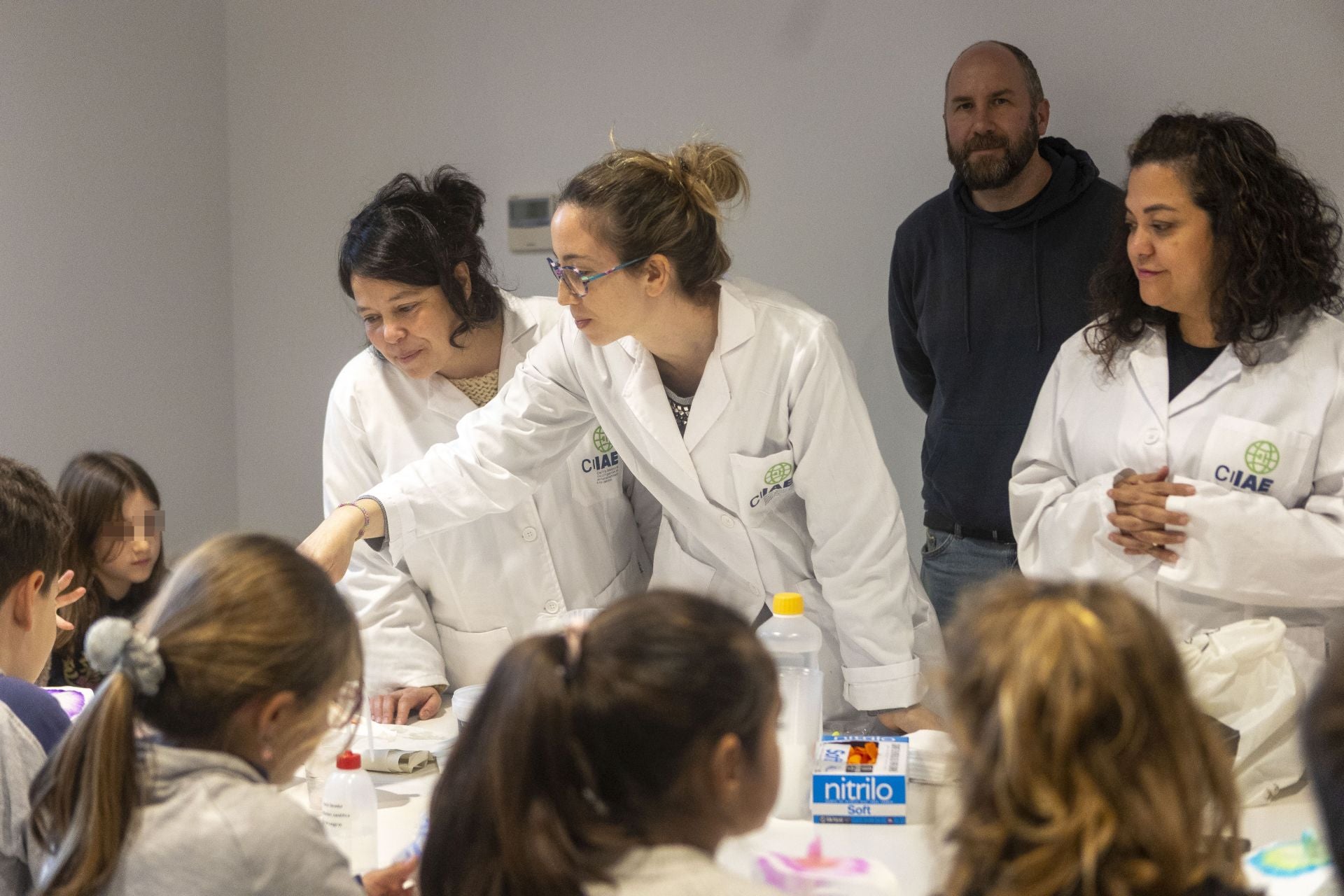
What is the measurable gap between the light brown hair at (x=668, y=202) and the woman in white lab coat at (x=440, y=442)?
14.9 inches

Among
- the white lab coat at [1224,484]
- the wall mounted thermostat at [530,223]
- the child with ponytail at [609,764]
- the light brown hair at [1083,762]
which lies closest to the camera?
the light brown hair at [1083,762]

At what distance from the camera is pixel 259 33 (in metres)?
3.56

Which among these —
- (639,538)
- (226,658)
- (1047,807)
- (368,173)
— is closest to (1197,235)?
(639,538)

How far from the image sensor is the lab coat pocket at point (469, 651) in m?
2.38

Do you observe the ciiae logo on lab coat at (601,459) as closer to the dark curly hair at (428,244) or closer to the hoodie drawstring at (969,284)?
the dark curly hair at (428,244)

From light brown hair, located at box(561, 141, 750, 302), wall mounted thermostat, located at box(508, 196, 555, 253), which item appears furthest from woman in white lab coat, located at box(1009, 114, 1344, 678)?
wall mounted thermostat, located at box(508, 196, 555, 253)

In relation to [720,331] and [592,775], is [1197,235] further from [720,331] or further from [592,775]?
[592,775]

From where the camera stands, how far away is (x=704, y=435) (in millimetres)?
2197

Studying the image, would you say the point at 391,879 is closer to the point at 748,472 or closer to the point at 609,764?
the point at 609,764

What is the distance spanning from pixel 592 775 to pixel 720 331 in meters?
1.20

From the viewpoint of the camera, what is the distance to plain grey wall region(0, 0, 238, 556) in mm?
3078

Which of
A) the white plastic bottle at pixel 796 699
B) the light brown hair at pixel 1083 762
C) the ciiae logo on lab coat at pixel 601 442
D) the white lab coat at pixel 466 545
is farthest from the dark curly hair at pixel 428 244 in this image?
the light brown hair at pixel 1083 762

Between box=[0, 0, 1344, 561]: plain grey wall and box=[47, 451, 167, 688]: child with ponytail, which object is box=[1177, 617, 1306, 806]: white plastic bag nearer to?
box=[0, 0, 1344, 561]: plain grey wall

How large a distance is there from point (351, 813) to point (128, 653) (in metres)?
0.50
